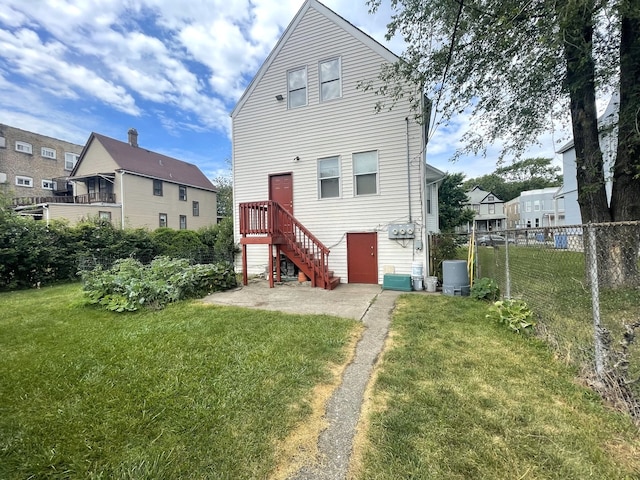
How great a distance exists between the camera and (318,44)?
906cm

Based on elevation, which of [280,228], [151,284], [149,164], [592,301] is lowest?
[151,284]

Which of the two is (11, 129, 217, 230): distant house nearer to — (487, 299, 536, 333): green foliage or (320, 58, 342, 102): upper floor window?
(320, 58, 342, 102): upper floor window

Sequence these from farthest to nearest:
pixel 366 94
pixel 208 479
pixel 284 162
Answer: pixel 284 162 → pixel 366 94 → pixel 208 479

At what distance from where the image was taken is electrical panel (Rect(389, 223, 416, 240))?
807 centimetres

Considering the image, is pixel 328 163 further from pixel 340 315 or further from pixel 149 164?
pixel 149 164

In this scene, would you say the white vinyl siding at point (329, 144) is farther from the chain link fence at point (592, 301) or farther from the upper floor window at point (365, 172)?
the chain link fence at point (592, 301)

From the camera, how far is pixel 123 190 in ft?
63.2

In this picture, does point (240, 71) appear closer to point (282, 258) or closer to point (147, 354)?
point (282, 258)

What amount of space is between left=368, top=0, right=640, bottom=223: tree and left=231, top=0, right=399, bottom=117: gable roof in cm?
128

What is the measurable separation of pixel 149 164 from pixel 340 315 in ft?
75.8

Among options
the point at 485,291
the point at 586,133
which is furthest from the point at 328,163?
the point at 586,133

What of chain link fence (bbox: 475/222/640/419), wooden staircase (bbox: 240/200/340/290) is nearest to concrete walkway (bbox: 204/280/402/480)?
wooden staircase (bbox: 240/200/340/290)

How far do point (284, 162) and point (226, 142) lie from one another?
17819 mm

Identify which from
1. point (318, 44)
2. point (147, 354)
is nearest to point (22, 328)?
point (147, 354)
